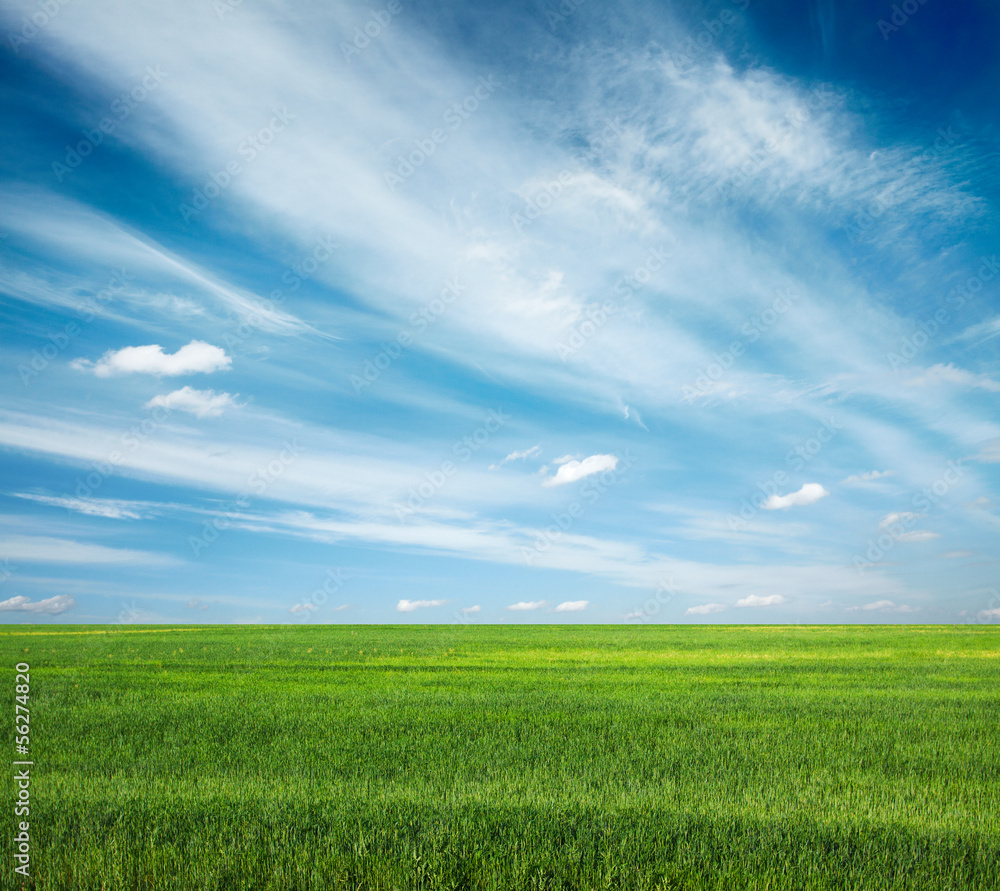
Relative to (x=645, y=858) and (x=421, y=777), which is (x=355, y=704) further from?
(x=645, y=858)

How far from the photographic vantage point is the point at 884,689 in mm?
20766

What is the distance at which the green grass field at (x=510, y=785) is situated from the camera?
6.74m

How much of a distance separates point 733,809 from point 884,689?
52.9 feet

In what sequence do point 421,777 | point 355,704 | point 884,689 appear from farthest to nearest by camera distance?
point 884,689 < point 355,704 < point 421,777

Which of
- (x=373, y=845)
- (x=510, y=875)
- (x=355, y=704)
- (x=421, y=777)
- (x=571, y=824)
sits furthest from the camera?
(x=355, y=704)

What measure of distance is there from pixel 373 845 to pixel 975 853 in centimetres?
698

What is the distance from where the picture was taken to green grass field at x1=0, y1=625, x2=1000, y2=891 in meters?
6.74

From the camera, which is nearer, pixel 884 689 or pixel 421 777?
pixel 421 777

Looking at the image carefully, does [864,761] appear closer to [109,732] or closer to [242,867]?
[242,867]

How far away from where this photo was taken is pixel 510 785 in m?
9.17

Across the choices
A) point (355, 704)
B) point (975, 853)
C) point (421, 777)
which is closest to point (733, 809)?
point (975, 853)

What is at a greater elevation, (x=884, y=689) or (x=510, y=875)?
(x=510, y=875)

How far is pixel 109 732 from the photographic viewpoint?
519 inches

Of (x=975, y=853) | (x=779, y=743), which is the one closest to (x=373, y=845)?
(x=975, y=853)
